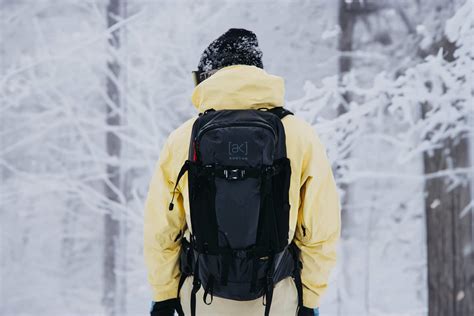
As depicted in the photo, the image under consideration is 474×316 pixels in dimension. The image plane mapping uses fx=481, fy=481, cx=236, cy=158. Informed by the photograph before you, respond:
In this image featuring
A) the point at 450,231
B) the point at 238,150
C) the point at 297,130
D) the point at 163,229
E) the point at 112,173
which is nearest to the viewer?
the point at 238,150

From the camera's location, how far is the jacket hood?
1.56 metres

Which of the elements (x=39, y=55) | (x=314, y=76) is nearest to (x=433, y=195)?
(x=314, y=76)

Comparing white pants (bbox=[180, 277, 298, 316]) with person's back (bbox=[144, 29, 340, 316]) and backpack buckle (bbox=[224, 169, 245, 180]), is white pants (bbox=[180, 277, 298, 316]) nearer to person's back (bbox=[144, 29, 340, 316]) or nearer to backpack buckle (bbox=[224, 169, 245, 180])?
person's back (bbox=[144, 29, 340, 316])

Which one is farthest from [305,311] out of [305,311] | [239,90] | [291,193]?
[239,90]

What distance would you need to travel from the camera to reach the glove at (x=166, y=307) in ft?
5.75

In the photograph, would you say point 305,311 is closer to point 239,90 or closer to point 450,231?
point 239,90

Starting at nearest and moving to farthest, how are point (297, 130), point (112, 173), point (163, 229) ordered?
point (297, 130), point (163, 229), point (112, 173)

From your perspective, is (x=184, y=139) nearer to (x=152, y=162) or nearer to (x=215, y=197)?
(x=215, y=197)

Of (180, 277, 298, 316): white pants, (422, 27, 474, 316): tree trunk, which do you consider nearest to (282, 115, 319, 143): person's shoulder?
(180, 277, 298, 316): white pants

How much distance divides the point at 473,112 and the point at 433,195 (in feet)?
2.31

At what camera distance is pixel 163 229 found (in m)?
1.70

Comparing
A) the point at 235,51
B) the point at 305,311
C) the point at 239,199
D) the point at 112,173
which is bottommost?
the point at 305,311

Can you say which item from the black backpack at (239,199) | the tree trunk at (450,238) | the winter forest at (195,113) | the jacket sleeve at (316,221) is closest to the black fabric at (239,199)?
the black backpack at (239,199)

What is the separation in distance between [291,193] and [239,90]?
1.25 ft
